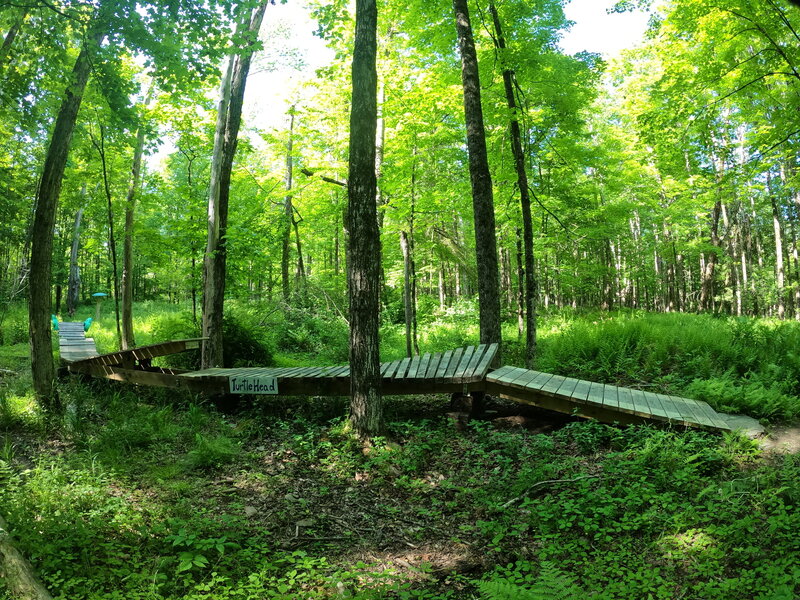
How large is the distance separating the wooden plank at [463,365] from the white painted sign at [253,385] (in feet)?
8.46

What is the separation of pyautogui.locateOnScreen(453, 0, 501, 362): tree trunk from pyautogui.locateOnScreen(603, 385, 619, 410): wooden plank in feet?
6.52

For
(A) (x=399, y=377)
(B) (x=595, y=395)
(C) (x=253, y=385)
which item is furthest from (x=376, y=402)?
(B) (x=595, y=395)

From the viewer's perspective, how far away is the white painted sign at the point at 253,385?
671 cm

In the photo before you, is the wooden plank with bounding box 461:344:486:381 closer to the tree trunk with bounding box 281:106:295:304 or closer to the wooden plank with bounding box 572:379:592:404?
the wooden plank with bounding box 572:379:592:404

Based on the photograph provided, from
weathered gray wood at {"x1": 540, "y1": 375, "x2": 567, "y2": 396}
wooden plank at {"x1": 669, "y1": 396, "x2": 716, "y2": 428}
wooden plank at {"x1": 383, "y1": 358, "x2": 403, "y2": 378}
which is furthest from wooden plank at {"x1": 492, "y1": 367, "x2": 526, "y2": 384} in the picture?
wooden plank at {"x1": 669, "y1": 396, "x2": 716, "y2": 428}

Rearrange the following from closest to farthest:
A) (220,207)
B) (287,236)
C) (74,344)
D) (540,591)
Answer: (540,591), (220,207), (74,344), (287,236)

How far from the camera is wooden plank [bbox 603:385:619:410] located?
18.2ft

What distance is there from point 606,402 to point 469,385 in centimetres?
167

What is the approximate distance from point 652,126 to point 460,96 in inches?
169

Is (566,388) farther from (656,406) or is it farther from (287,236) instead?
(287,236)

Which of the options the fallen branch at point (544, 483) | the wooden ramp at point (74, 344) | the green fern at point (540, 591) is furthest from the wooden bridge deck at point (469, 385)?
the green fern at point (540, 591)

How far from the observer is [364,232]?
5.43 meters

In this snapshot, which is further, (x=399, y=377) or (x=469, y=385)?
(x=399, y=377)

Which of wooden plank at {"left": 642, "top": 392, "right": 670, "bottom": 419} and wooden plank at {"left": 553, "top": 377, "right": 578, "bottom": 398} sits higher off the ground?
wooden plank at {"left": 553, "top": 377, "right": 578, "bottom": 398}
